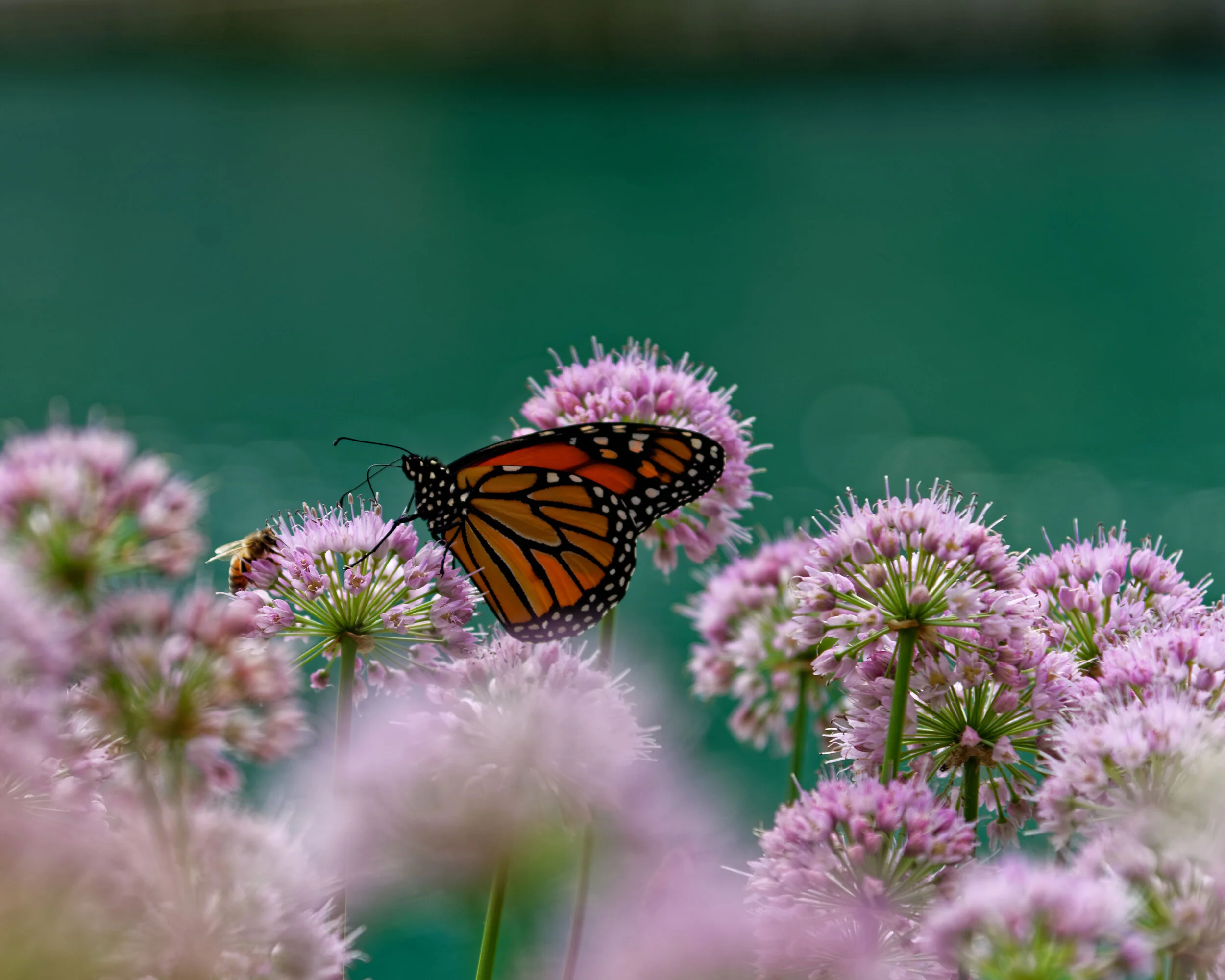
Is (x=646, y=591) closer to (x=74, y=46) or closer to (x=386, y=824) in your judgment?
(x=386, y=824)

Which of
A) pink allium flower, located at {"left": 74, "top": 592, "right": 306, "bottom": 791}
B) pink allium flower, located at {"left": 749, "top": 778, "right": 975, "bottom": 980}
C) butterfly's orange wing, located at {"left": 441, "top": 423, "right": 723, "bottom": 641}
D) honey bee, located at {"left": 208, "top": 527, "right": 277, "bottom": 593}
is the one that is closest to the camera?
pink allium flower, located at {"left": 74, "top": 592, "right": 306, "bottom": 791}

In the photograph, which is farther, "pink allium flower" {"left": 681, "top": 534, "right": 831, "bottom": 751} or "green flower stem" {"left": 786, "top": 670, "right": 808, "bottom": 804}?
"pink allium flower" {"left": 681, "top": 534, "right": 831, "bottom": 751}

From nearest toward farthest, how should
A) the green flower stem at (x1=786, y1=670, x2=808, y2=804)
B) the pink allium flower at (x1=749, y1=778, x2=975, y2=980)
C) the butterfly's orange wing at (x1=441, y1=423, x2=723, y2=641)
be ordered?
the pink allium flower at (x1=749, y1=778, x2=975, y2=980), the butterfly's orange wing at (x1=441, y1=423, x2=723, y2=641), the green flower stem at (x1=786, y1=670, x2=808, y2=804)

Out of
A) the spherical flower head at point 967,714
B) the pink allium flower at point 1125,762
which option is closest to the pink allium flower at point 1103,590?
the spherical flower head at point 967,714

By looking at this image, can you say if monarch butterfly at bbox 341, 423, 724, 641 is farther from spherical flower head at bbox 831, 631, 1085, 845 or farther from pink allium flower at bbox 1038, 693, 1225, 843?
pink allium flower at bbox 1038, 693, 1225, 843

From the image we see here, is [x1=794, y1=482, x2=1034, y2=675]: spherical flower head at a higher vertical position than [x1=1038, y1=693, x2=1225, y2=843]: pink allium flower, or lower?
higher

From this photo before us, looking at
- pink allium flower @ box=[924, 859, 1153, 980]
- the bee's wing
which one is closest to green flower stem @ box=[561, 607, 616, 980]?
pink allium flower @ box=[924, 859, 1153, 980]

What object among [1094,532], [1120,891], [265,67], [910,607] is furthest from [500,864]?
[265,67]
